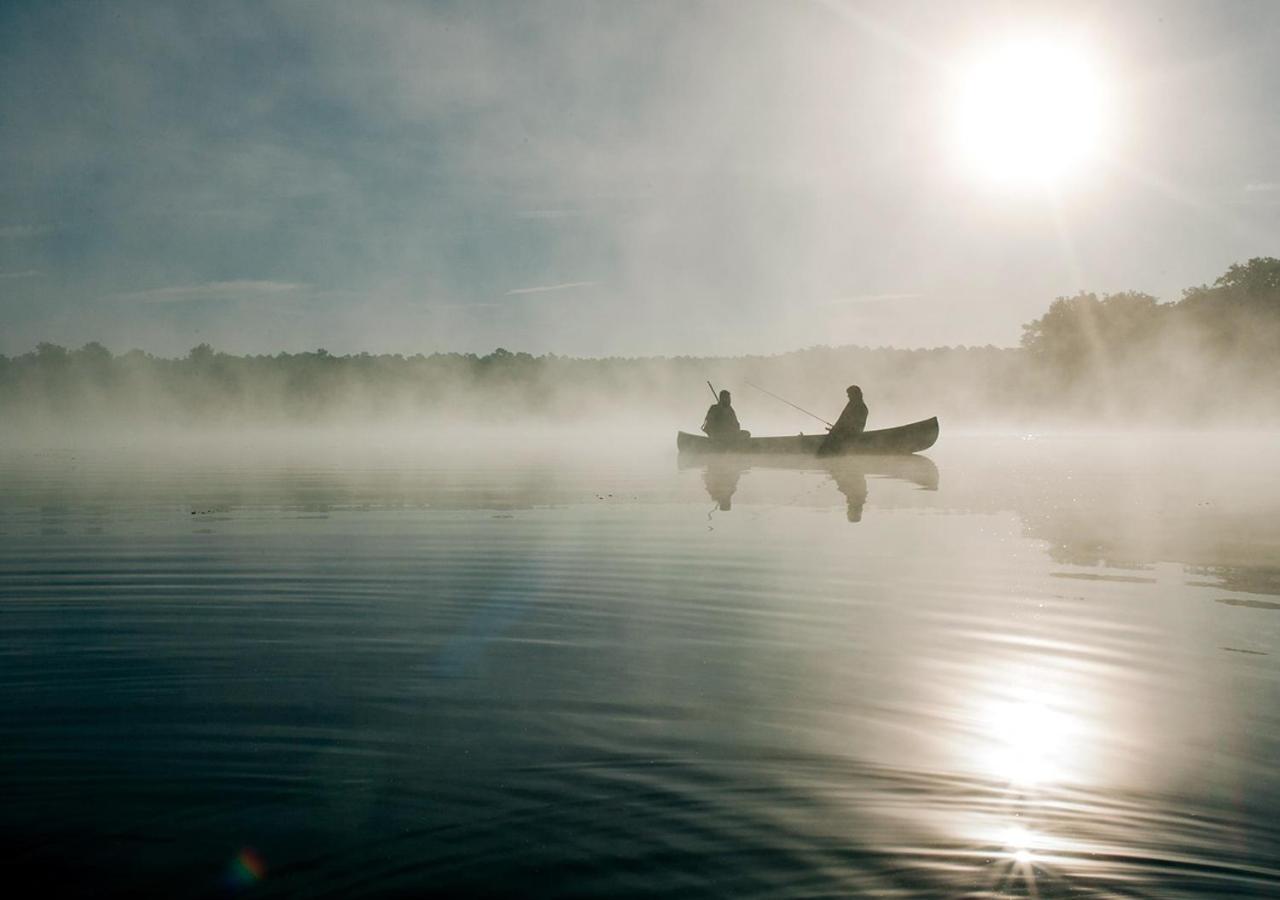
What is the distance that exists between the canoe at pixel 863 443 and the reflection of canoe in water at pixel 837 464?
0.25m

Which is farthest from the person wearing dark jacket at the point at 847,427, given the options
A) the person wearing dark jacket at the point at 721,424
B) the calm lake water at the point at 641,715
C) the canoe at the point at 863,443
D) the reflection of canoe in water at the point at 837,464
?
the calm lake water at the point at 641,715

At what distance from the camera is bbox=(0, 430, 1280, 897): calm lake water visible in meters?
3.92

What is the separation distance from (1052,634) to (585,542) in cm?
638

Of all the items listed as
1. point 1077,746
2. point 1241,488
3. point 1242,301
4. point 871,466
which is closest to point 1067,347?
point 1242,301

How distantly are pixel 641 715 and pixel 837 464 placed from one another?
2713cm

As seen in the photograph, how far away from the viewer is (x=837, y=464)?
3216 centimetres

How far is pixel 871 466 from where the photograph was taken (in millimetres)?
31047

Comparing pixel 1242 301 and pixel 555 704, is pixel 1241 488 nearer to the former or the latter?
pixel 555 704

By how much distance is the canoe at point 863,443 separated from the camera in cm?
3294

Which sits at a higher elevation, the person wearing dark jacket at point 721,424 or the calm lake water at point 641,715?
the person wearing dark jacket at point 721,424

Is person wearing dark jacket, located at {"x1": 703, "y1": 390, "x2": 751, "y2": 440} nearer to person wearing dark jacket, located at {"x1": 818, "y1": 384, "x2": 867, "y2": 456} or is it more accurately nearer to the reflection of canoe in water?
the reflection of canoe in water

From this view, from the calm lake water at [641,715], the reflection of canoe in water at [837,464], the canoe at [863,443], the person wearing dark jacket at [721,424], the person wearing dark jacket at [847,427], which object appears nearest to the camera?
the calm lake water at [641,715]

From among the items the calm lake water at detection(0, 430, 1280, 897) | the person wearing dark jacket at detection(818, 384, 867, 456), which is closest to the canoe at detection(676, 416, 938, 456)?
the person wearing dark jacket at detection(818, 384, 867, 456)

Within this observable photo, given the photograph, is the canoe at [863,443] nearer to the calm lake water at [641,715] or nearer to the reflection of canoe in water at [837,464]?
the reflection of canoe in water at [837,464]
